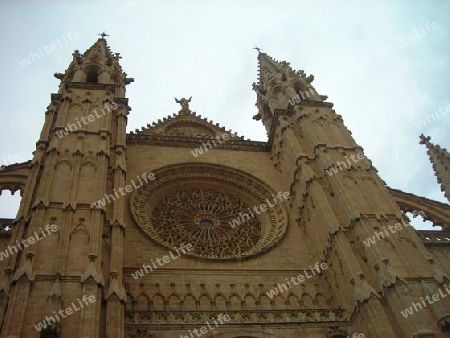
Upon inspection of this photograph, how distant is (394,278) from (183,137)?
11129 mm

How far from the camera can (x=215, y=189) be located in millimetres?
19484

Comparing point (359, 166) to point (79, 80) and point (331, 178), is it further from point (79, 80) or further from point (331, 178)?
point (79, 80)

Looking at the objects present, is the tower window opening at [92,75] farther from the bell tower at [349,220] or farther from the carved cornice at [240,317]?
the carved cornice at [240,317]

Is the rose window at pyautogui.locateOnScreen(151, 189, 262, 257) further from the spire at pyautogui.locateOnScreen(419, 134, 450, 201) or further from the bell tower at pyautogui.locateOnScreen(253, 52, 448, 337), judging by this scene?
the spire at pyautogui.locateOnScreen(419, 134, 450, 201)

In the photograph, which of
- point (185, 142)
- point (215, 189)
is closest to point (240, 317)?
point (215, 189)

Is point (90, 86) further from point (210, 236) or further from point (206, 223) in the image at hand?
point (210, 236)

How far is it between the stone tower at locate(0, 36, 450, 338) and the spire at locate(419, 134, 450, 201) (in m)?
0.18

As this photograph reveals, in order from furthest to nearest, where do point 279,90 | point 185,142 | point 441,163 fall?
point 279,90 → point 441,163 → point 185,142

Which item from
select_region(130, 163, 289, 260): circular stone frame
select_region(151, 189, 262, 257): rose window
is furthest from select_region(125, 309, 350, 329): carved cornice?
select_region(151, 189, 262, 257): rose window

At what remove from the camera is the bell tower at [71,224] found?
10828 mm

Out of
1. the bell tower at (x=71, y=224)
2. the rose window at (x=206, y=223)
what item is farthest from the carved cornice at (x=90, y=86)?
the rose window at (x=206, y=223)

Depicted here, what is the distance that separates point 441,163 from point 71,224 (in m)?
16.2

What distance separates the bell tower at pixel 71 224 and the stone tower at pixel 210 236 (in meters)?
0.04

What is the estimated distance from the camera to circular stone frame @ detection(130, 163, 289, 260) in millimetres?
16203
